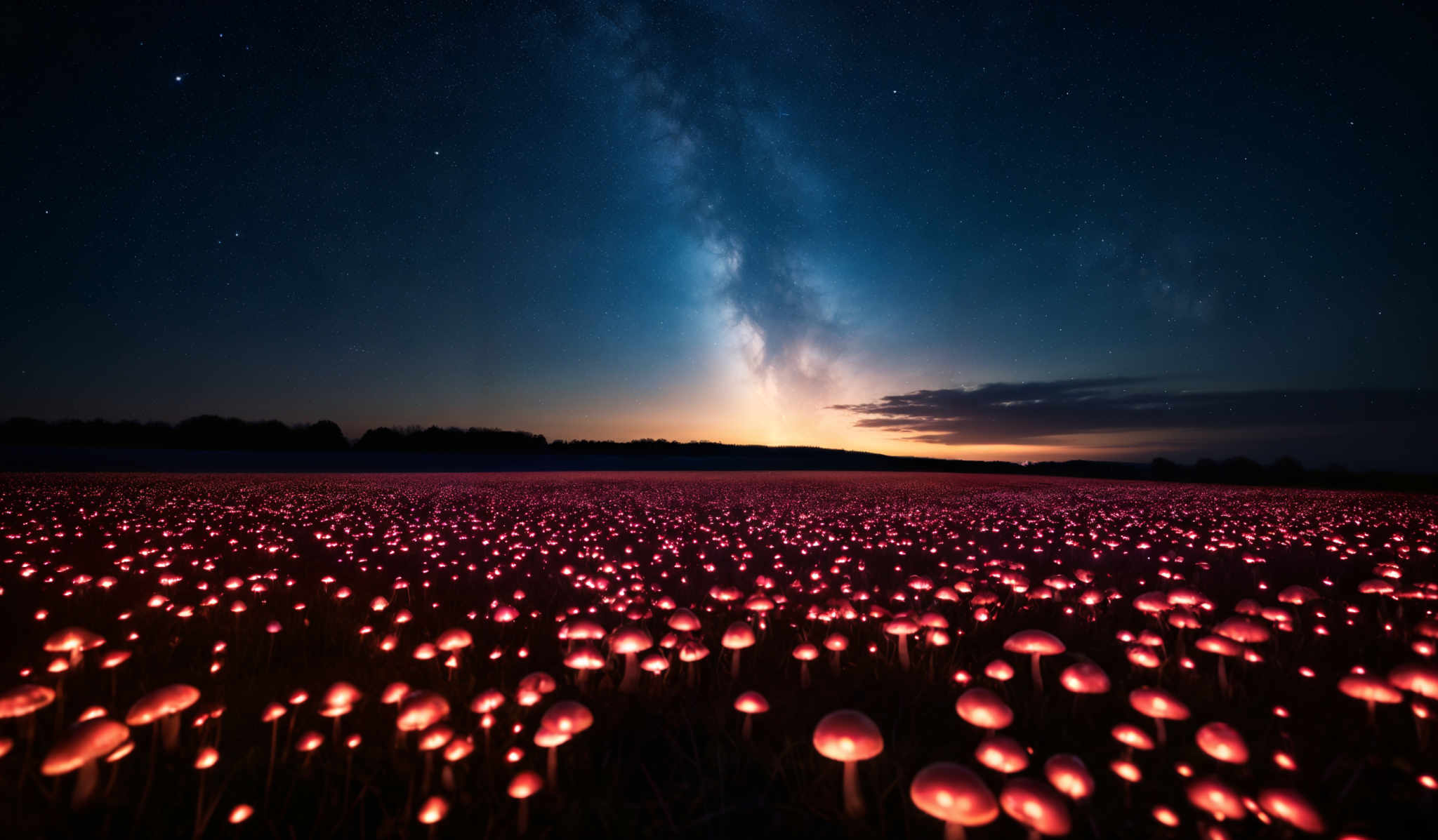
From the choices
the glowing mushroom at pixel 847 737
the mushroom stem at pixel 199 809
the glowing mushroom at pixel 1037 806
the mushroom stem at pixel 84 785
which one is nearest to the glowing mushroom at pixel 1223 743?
the glowing mushroom at pixel 1037 806

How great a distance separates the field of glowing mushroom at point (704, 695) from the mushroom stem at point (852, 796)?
0.25 feet

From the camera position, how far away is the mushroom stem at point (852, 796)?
9.11ft

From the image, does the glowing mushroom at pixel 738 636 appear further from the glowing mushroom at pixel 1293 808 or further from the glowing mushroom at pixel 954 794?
the glowing mushroom at pixel 1293 808

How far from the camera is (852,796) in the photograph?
2783 mm

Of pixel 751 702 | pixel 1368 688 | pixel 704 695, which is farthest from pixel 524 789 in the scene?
pixel 1368 688

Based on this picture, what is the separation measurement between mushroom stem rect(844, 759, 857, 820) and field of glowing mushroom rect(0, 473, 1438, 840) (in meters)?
0.08

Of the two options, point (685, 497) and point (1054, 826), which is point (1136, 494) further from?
point (1054, 826)

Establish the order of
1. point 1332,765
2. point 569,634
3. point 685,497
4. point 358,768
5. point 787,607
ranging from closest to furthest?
point 1332,765
point 358,768
point 569,634
point 787,607
point 685,497

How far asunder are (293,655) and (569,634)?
295 centimetres

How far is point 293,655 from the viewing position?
15.9ft

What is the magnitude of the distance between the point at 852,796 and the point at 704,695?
1.68 meters

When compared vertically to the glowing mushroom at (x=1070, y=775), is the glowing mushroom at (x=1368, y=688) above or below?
above

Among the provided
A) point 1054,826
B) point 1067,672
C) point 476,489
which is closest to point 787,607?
point 1067,672

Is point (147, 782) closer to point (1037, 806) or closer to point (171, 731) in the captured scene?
point (171, 731)
